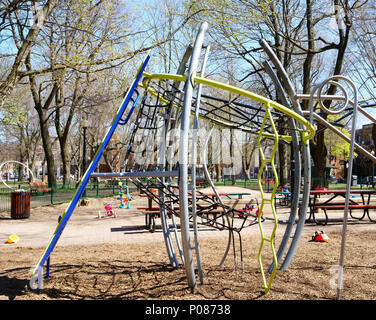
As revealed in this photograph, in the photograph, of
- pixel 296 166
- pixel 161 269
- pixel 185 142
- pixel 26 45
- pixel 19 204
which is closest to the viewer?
pixel 185 142

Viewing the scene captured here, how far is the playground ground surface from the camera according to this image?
162 inches

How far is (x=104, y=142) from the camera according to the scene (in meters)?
3.98

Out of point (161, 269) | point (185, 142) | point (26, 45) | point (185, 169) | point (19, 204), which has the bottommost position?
point (161, 269)

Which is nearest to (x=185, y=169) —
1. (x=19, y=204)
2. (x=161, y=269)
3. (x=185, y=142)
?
(x=185, y=142)

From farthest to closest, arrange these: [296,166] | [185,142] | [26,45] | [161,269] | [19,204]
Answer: [19,204], [26,45], [161,269], [296,166], [185,142]

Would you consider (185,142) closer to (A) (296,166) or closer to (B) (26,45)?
(A) (296,166)

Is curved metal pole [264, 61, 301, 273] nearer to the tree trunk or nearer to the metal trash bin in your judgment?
the tree trunk

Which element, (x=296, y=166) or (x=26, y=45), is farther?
(x=26, y=45)

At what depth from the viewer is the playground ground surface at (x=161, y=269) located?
4105 mm

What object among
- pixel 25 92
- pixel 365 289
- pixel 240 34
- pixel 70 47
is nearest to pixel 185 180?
pixel 365 289

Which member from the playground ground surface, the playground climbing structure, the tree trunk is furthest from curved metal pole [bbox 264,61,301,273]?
the tree trunk

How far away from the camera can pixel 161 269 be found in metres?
5.24

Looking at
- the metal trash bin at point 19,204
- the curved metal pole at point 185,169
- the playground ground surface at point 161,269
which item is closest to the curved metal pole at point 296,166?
the playground ground surface at point 161,269
